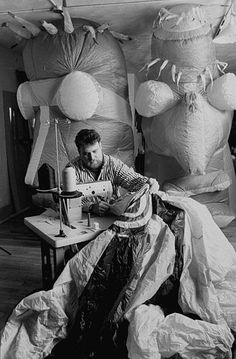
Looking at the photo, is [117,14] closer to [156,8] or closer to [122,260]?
[156,8]

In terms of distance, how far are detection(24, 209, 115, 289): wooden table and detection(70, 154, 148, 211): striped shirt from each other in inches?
9.2

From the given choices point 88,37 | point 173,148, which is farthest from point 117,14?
point 173,148

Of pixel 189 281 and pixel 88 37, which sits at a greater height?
pixel 88 37

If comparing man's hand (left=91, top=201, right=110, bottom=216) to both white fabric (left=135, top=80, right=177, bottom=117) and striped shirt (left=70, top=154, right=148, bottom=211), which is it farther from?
white fabric (left=135, top=80, right=177, bottom=117)

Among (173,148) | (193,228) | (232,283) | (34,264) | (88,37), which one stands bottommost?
(34,264)

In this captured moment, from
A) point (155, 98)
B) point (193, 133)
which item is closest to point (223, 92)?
point (193, 133)

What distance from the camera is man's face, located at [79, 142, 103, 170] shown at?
2.08 m

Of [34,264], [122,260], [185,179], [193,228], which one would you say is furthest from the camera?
[185,179]

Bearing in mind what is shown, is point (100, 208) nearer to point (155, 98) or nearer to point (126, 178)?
point (126, 178)

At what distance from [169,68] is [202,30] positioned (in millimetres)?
384

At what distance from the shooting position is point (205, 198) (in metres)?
3.44

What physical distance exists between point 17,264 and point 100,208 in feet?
3.79

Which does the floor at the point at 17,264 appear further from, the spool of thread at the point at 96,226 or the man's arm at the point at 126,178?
the man's arm at the point at 126,178

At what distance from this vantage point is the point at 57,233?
1.78m
